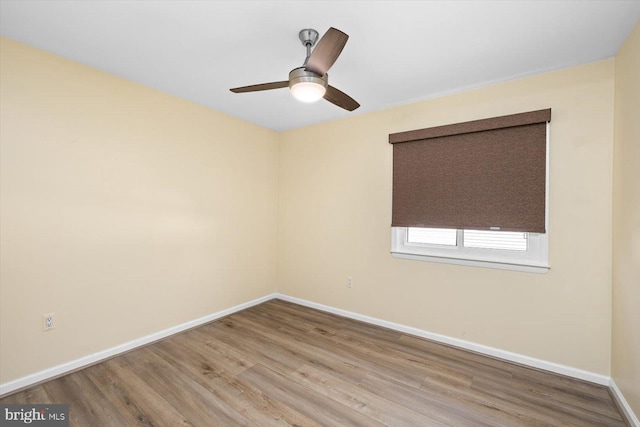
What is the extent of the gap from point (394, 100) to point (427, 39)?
3.40 ft

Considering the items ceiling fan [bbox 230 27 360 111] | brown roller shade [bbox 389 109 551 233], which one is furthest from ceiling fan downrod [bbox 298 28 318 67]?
brown roller shade [bbox 389 109 551 233]

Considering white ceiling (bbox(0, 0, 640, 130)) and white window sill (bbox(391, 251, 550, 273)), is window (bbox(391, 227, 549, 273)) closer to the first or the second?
white window sill (bbox(391, 251, 550, 273))

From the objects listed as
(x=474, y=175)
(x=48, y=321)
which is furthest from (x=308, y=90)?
(x=48, y=321)

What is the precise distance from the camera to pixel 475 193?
2574 mm

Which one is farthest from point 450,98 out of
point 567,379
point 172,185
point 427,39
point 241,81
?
point 172,185

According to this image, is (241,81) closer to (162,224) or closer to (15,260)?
(162,224)

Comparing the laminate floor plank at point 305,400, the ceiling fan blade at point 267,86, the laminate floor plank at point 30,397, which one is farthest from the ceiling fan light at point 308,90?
the laminate floor plank at point 30,397

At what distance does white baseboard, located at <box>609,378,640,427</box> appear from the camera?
5.58ft

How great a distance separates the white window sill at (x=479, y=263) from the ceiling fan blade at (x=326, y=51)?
2.05 m

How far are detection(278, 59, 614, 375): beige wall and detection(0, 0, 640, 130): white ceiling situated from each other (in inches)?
10.7

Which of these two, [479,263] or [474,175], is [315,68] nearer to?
[474,175]

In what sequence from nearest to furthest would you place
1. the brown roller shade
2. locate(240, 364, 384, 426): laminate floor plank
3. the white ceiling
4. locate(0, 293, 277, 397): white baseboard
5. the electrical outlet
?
the white ceiling
locate(240, 364, 384, 426): laminate floor plank
locate(0, 293, 277, 397): white baseboard
the electrical outlet
the brown roller shade

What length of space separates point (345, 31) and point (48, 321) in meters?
3.03

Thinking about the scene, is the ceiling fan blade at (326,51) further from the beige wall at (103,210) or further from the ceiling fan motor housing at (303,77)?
the beige wall at (103,210)
